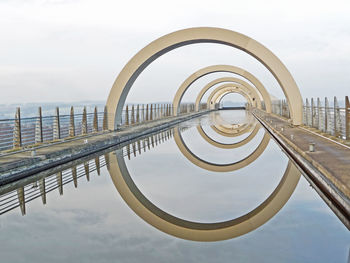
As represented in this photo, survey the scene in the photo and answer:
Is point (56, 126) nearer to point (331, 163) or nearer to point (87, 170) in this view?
point (87, 170)

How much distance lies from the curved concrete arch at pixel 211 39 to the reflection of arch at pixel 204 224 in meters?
10.7

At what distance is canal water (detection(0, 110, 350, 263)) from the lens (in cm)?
385

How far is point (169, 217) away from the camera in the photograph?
510 centimetres

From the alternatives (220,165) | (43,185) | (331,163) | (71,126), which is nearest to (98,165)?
(43,185)

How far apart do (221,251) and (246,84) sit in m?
45.1

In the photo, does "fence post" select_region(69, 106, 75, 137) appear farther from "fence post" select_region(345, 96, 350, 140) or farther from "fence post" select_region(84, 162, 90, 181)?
"fence post" select_region(345, 96, 350, 140)

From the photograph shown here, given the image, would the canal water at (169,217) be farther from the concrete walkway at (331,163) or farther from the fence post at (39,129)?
the fence post at (39,129)

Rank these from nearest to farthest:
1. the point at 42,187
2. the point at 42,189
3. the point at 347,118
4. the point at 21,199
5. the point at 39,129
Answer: the point at 21,199 < the point at 42,189 < the point at 42,187 < the point at 347,118 < the point at 39,129

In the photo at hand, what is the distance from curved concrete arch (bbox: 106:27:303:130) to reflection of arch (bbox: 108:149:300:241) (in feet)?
35.2

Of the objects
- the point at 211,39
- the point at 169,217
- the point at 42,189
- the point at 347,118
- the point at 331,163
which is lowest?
the point at 169,217

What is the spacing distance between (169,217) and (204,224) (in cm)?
58

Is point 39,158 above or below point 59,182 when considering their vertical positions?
above

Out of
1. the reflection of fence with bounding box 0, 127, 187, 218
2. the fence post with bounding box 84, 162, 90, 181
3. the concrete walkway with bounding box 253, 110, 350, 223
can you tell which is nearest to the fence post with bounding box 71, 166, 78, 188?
the reflection of fence with bounding box 0, 127, 187, 218

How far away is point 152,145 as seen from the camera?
1344 centimetres
